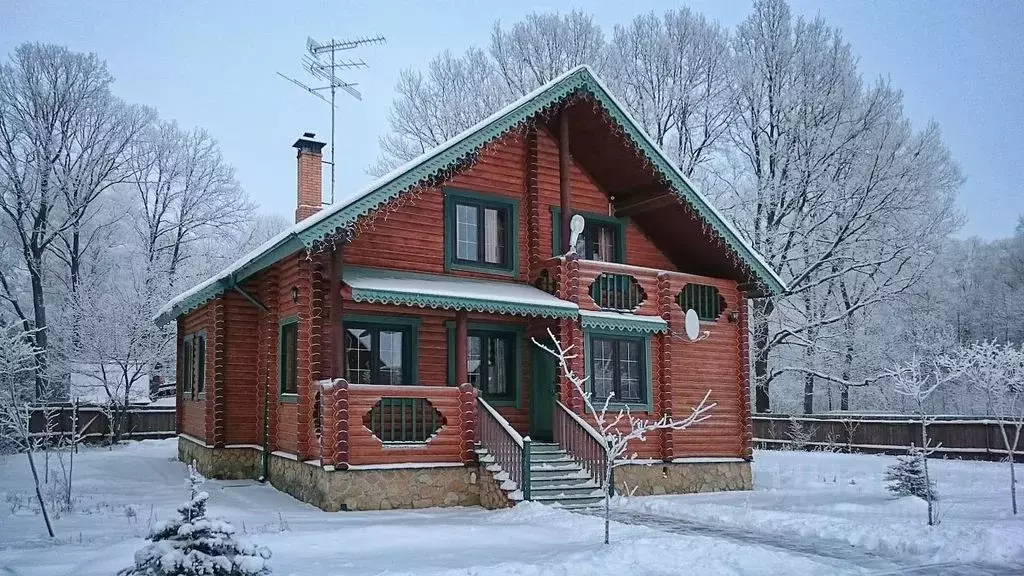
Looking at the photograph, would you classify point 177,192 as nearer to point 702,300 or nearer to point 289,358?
point 289,358

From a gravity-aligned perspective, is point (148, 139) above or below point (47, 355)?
above

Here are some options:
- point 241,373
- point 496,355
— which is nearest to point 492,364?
point 496,355

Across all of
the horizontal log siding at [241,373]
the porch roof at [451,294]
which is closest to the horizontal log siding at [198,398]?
the horizontal log siding at [241,373]

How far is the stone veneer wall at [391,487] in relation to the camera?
48.1ft

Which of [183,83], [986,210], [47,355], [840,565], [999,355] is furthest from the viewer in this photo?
[183,83]

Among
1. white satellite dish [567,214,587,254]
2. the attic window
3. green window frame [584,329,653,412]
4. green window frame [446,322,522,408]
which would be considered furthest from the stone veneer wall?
the attic window

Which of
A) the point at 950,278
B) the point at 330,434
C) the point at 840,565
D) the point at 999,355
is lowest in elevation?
the point at 840,565

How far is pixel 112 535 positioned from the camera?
38.6ft

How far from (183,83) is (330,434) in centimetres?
4212

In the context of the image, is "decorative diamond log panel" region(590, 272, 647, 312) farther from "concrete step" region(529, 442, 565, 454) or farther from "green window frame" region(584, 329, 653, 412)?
"concrete step" region(529, 442, 565, 454)

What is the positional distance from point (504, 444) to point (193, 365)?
34.8 feet

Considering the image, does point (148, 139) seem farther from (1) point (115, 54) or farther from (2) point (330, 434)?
(2) point (330, 434)

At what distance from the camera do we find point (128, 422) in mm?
31406

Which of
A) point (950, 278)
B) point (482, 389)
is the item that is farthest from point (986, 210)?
point (482, 389)
